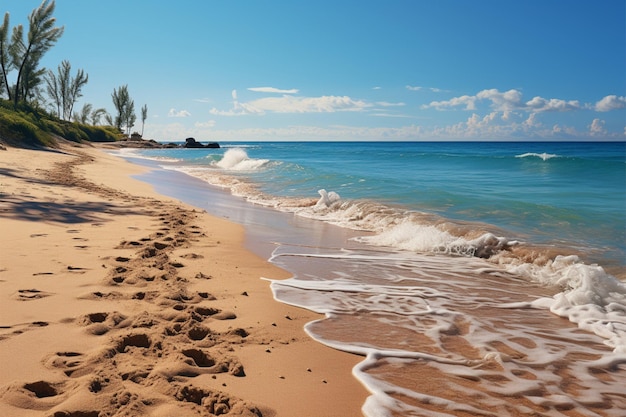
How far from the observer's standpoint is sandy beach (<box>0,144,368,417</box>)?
237 centimetres

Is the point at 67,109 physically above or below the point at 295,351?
above

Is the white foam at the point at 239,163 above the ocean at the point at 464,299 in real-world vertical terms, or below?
above

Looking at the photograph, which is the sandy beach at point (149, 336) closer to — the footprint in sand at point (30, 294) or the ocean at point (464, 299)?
the footprint in sand at point (30, 294)

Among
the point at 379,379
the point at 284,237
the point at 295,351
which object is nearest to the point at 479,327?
the point at 379,379

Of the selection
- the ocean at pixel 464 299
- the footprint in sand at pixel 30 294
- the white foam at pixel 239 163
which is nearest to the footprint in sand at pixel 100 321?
the footprint in sand at pixel 30 294

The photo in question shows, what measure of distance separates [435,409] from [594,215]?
1008 cm

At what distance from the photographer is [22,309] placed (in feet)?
11.0

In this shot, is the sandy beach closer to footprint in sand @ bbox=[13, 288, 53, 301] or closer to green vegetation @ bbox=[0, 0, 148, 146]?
footprint in sand @ bbox=[13, 288, 53, 301]

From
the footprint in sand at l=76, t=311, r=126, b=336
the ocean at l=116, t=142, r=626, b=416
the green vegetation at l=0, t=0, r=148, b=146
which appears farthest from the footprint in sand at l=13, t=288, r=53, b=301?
the green vegetation at l=0, t=0, r=148, b=146

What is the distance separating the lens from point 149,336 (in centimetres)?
307

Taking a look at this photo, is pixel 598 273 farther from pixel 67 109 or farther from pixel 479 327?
pixel 67 109

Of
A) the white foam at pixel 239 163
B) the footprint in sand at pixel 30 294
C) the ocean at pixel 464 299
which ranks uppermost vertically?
the white foam at pixel 239 163

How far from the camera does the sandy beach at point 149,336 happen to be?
237cm

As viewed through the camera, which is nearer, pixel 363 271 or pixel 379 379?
pixel 379 379
